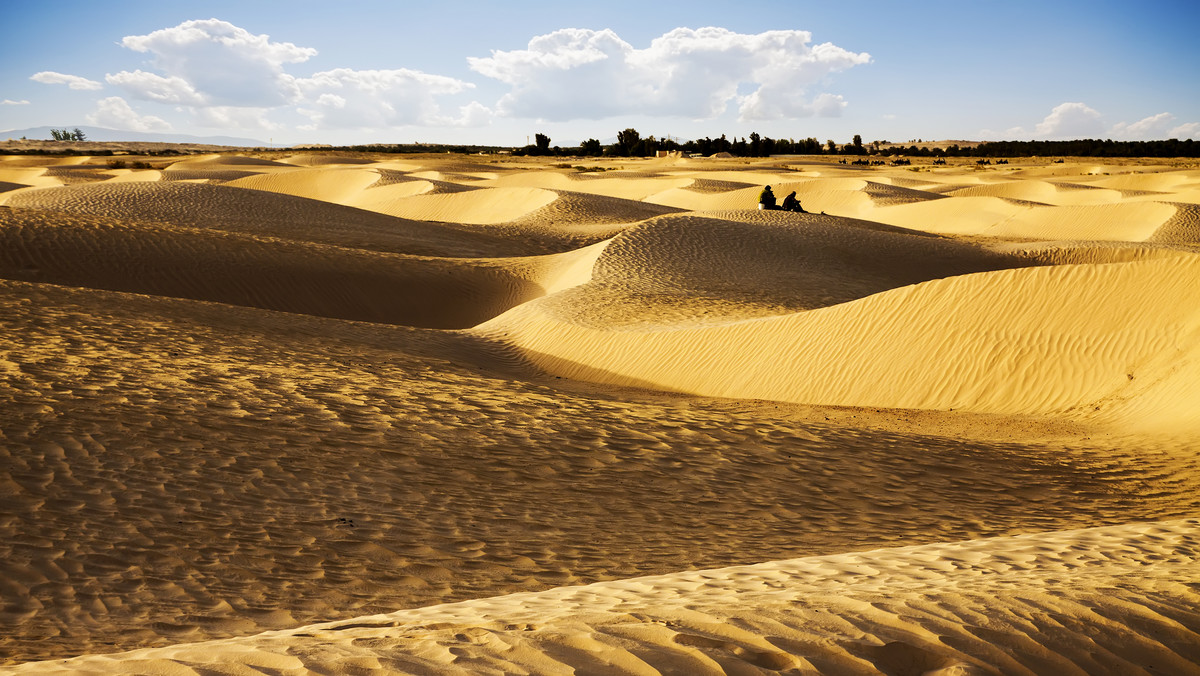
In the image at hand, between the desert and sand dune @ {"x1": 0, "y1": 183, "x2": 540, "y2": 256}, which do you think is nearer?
the desert

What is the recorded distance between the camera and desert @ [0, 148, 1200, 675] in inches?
139

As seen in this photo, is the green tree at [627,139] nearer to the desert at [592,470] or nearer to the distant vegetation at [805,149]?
the distant vegetation at [805,149]

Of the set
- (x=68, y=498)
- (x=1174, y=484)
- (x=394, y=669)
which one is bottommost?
(x=1174, y=484)

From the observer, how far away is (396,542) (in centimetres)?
587

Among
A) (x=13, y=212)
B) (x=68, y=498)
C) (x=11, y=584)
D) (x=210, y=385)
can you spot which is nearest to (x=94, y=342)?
(x=210, y=385)

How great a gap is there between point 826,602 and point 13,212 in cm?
2031

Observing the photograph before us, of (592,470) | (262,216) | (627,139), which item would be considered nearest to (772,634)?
(592,470)

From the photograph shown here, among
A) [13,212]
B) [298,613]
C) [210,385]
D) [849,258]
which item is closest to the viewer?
[298,613]

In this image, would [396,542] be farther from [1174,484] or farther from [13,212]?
[13,212]

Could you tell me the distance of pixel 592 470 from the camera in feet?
24.8

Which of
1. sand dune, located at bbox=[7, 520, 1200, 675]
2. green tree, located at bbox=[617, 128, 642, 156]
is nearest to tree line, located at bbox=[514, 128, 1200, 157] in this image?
green tree, located at bbox=[617, 128, 642, 156]

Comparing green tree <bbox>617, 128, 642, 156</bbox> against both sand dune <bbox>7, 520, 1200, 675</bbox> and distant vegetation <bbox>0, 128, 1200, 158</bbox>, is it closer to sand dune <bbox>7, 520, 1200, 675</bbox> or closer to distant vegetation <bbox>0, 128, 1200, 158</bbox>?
distant vegetation <bbox>0, 128, 1200, 158</bbox>

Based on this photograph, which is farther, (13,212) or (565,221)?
(565,221)

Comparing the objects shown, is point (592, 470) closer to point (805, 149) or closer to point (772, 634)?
point (772, 634)
